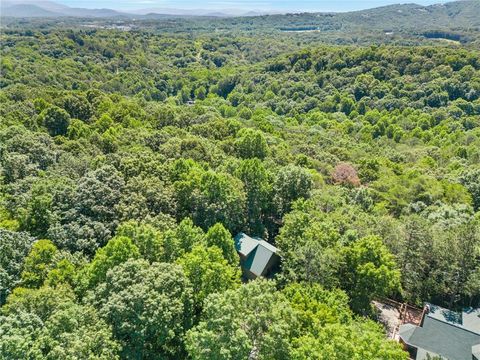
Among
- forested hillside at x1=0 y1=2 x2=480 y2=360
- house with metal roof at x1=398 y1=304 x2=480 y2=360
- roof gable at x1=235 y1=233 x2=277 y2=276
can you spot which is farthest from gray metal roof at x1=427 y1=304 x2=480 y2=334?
roof gable at x1=235 y1=233 x2=277 y2=276

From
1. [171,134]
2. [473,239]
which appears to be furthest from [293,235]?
[171,134]

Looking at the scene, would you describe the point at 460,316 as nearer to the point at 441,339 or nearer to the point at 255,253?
the point at 441,339

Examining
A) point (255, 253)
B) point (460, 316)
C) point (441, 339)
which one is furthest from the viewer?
point (255, 253)

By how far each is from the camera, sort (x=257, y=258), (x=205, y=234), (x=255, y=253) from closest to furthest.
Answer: (x=205, y=234)
(x=257, y=258)
(x=255, y=253)

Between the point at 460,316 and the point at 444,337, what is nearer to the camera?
the point at 444,337

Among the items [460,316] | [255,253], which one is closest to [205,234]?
[255,253]

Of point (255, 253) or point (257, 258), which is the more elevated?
point (255, 253)

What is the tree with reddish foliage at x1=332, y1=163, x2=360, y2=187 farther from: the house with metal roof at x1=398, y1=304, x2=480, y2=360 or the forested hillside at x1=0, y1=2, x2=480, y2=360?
the house with metal roof at x1=398, y1=304, x2=480, y2=360
